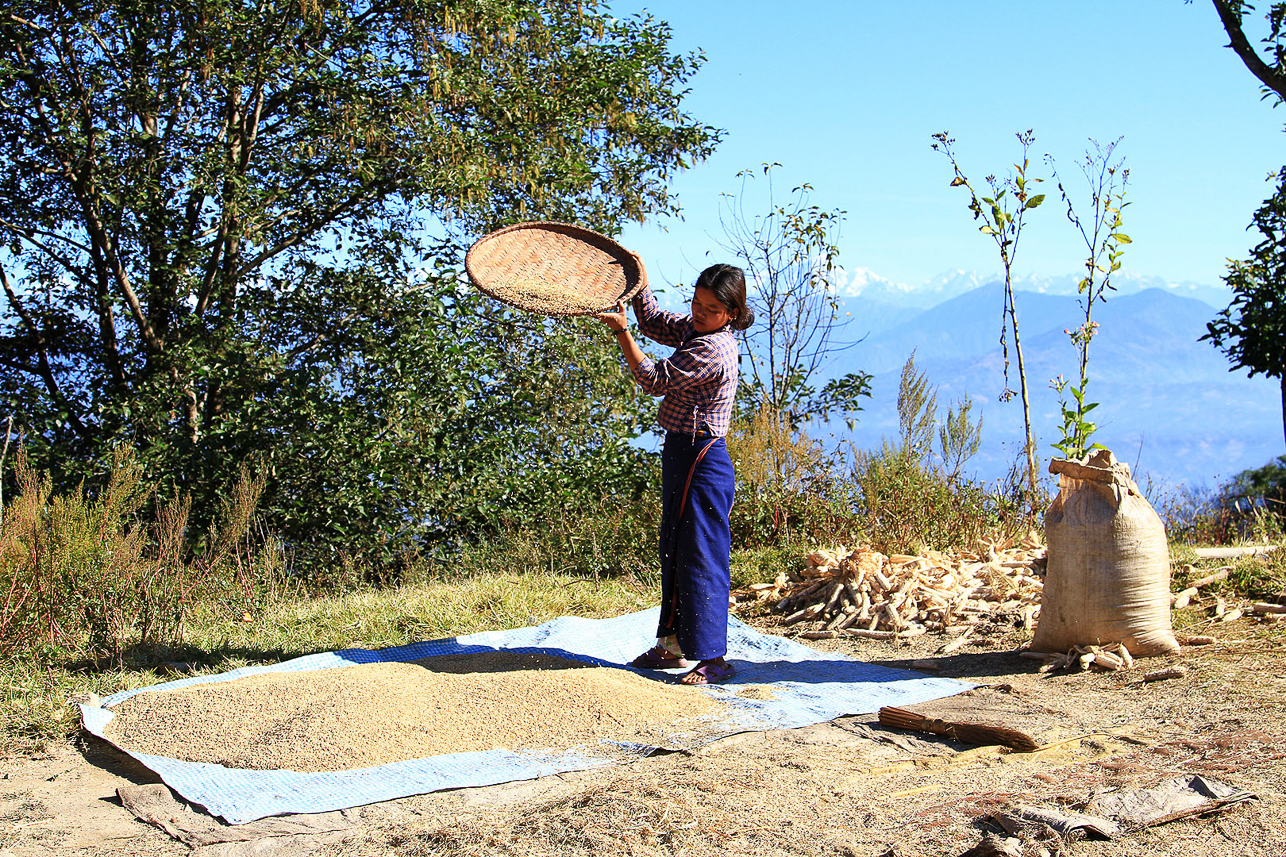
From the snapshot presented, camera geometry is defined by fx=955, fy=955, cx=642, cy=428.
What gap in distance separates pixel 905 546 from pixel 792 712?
8.39ft

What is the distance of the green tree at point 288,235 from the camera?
19.5 feet

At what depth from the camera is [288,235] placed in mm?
6742

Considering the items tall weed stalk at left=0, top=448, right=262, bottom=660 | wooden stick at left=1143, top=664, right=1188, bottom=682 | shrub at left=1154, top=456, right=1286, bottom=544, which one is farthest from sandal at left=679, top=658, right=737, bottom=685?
shrub at left=1154, top=456, right=1286, bottom=544

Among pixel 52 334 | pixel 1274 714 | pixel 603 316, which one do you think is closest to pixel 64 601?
pixel 603 316

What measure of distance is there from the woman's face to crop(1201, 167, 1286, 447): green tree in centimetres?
734

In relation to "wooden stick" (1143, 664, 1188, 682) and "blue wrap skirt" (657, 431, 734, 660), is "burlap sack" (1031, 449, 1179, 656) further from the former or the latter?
"blue wrap skirt" (657, 431, 734, 660)

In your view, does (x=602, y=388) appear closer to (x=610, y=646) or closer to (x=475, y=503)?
(x=475, y=503)

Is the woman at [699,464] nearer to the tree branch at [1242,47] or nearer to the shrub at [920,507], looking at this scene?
the shrub at [920,507]

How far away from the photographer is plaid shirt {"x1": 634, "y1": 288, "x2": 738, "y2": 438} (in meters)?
3.37

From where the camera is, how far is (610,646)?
4.12m

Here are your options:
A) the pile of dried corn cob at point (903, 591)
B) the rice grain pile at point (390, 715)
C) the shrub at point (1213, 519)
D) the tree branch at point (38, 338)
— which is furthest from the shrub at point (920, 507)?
the tree branch at point (38, 338)

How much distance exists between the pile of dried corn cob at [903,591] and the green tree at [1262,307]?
5.50 metres

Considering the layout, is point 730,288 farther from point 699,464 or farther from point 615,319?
point 699,464

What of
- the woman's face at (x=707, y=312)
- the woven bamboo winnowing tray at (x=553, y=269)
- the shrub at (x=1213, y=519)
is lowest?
the shrub at (x=1213, y=519)
